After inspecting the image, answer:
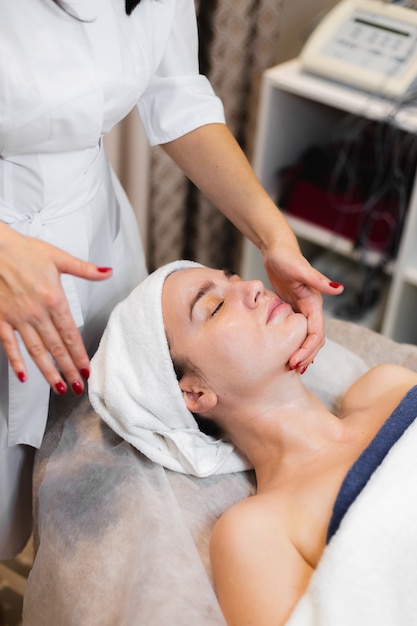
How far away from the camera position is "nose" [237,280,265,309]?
1377 mm

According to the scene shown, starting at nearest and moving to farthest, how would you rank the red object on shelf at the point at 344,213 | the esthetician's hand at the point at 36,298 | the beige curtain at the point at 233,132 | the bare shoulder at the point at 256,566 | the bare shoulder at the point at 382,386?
1. the esthetician's hand at the point at 36,298
2. the bare shoulder at the point at 256,566
3. the bare shoulder at the point at 382,386
4. the red object on shelf at the point at 344,213
5. the beige curtain at the point at 233,132

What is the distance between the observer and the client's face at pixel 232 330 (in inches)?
53.1

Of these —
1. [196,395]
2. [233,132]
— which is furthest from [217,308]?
[233,132]

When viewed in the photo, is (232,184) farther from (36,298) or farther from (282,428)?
(36,298)

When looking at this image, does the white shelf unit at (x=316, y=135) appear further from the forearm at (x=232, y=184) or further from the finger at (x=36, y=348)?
the finger at (x=36, y=348)

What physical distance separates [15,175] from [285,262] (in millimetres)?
494

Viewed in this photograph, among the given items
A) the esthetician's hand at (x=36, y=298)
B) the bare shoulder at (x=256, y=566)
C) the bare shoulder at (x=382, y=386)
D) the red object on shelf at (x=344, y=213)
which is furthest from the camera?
→ the red object on shelf at (x=344, y=213)

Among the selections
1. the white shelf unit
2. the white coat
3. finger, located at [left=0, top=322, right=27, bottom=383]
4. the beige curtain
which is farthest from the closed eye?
the beige curtain

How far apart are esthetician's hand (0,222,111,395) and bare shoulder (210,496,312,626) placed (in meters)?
0.40

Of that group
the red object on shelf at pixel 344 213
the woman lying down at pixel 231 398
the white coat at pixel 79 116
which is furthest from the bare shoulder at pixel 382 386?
the red object on shelf at pixel 344 213

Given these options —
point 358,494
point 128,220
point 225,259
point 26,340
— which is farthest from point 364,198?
point 26,340

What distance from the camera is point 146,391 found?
135 cm

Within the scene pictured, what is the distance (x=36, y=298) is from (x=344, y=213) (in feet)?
5.00

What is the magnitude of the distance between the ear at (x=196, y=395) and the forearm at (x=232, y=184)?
291mm
